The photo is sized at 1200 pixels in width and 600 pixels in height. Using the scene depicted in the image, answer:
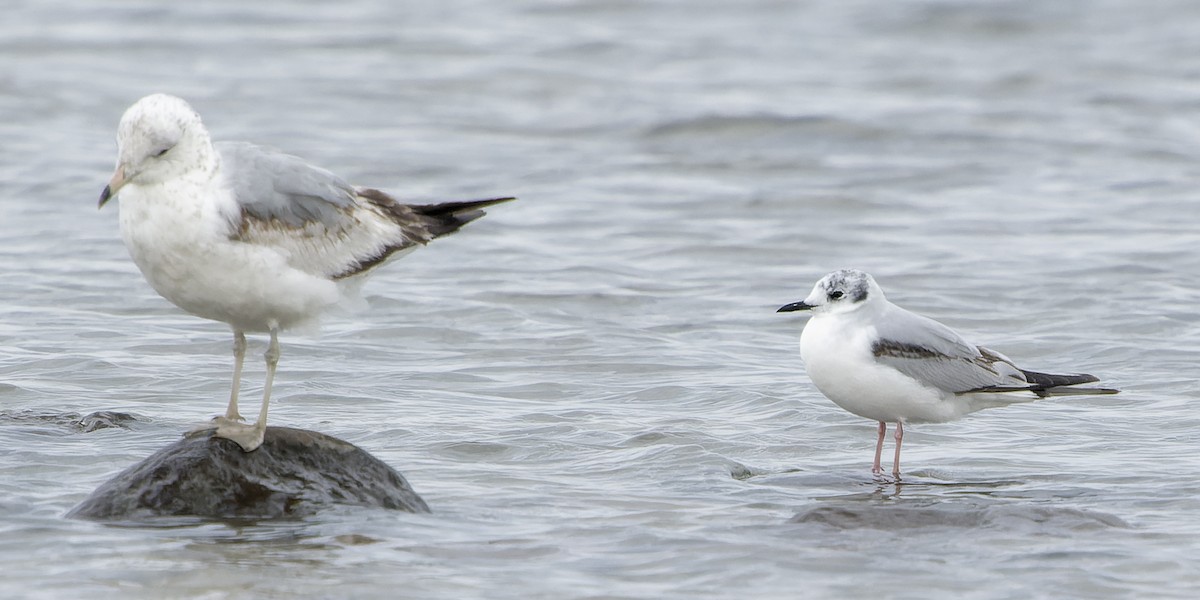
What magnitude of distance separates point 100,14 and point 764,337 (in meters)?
15.7

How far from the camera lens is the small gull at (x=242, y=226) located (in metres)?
6.37

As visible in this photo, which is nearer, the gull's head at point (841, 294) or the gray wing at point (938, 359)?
the gray wing at point (938, 359)

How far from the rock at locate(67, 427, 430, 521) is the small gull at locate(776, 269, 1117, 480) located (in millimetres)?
2110

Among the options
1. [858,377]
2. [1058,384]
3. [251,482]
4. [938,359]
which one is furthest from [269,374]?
[1058,384]

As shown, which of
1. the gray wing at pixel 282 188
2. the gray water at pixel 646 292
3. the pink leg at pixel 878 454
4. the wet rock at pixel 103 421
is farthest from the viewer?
the wet rock at pixel 103 421

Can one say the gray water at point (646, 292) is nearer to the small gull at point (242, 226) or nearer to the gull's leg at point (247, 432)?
the gull's leg at point (247, 432)

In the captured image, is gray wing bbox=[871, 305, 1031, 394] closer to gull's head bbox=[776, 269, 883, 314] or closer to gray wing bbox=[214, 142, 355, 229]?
gull's head bbox=[776, 269, 883, 314]

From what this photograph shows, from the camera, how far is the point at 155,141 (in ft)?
20.9

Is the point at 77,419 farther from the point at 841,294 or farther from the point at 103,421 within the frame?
the point at 841,294

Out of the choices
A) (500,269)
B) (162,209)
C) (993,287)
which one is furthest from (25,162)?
(162,209)

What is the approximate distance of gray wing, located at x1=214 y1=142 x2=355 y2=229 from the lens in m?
6.70

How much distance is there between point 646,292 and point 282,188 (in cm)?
553

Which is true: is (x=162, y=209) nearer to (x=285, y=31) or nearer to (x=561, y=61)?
(x=561, y=61)

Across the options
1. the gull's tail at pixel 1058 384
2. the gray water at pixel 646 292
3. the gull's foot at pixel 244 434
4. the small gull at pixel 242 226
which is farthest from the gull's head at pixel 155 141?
the gull's tail at pixel 1058 384
